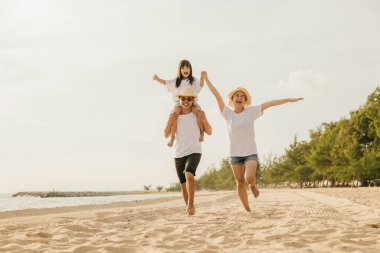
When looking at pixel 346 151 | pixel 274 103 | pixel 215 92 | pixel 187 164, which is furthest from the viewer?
pixel 346 151

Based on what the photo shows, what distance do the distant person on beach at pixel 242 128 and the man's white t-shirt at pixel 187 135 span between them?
0.60 metres

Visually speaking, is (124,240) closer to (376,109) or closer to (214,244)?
(214,244)

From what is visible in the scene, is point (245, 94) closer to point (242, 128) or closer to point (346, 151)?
point (242, 128)

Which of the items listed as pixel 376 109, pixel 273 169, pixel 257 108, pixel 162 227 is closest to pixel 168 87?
pixel 257 108

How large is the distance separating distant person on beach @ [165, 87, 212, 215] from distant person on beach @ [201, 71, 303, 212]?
438mm

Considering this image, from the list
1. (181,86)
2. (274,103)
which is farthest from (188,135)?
(274,103)

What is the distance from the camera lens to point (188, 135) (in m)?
6.99

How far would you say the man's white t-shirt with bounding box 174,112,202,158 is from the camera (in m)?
6.98

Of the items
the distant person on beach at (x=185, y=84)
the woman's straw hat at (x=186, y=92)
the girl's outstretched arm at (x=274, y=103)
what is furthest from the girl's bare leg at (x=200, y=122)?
the girl's outstretched arm at (x=274, y=103)

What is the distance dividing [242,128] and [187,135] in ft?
3.27

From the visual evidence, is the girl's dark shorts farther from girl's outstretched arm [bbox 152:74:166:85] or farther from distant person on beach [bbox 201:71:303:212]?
girl's outstretched arm [bbox 152:74:166:85]

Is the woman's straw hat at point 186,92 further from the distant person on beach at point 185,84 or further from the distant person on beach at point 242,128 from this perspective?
the distant person on beach at point 242,128

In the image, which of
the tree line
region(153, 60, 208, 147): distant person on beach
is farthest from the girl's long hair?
the tree line

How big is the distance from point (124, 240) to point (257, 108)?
142 inches
